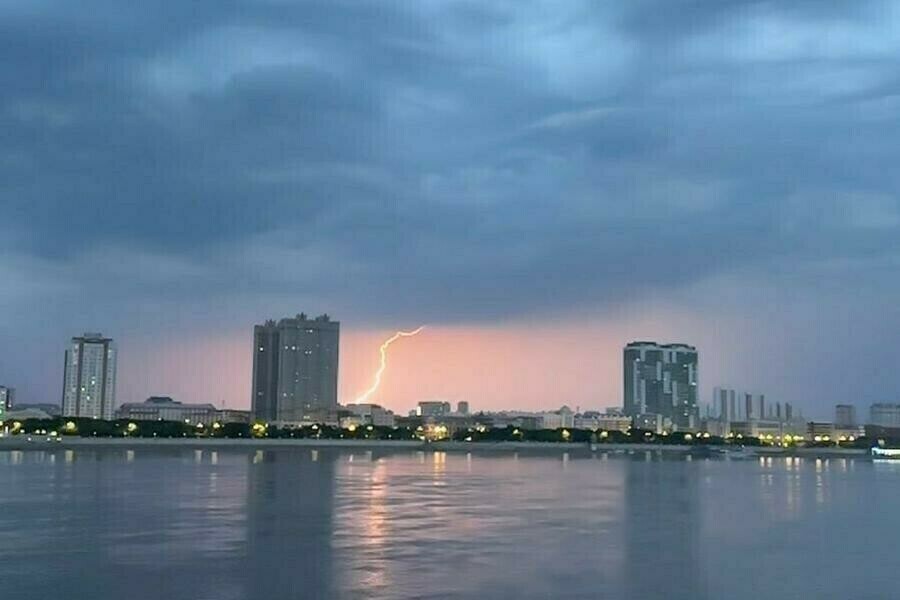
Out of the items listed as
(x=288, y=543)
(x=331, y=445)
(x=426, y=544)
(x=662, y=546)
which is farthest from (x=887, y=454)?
(x=288, y=543)

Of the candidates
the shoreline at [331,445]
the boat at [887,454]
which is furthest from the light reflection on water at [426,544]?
the boat at [887,454]

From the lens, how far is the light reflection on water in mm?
19312

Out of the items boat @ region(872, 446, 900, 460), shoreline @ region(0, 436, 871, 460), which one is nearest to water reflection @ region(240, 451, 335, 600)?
shoreline @ region(0, 436, 871, 460)

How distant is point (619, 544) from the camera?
1037 inches

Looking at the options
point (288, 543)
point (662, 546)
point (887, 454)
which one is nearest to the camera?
point (288, 543)

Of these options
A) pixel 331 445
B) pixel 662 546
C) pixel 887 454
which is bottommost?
pixel 887 454

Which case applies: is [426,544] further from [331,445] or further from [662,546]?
[331,445]

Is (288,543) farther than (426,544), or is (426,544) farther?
(288,543)

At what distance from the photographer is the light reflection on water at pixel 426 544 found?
760 inches

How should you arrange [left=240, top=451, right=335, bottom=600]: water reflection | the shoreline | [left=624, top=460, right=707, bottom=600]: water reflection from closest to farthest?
[left=240, top=451, right=335, bottom=600]: water reflection
[left=624, top=460, right=707, bottom=600]: water reflection
the shoreline

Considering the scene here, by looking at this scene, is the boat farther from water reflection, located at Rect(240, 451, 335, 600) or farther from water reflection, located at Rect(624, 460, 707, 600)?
water reflection, located at Rect(240, 451, 335, 600)

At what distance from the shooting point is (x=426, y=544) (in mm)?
25047

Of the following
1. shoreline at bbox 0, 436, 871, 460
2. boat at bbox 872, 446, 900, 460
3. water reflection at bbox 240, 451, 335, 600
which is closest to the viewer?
water reflection at bbox 240, 451, 335, 600

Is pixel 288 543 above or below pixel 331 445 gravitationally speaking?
above
